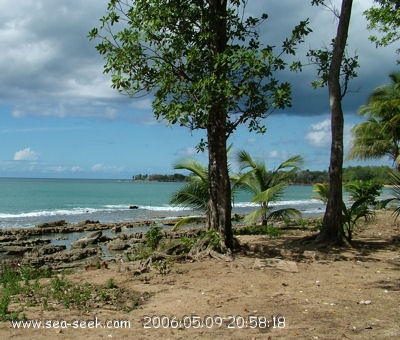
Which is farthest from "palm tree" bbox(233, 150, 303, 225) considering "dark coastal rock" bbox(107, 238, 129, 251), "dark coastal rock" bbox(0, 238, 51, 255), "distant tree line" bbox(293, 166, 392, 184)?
"dark coastal rock" bbox(0, 238, 51, 255)

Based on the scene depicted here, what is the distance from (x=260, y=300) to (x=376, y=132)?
61.3 feet

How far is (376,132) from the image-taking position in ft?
73.5

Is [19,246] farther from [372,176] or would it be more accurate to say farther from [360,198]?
[372,176]

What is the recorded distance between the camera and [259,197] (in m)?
13.8

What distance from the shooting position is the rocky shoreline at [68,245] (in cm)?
1230

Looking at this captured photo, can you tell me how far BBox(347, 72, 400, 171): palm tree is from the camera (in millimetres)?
21016

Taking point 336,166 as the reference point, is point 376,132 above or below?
above

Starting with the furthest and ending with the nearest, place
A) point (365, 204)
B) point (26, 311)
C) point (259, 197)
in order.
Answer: point (259, 197), point (365, 204), point (26, 311)

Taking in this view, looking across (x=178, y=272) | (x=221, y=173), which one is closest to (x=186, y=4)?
A: (x=221, y=173)

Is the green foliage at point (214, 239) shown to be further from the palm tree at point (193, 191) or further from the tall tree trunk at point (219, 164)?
the palm tree at point (193, 191)

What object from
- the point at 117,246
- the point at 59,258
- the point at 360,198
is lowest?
the point at 59,258

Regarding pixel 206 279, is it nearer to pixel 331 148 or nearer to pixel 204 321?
pixel 204 321

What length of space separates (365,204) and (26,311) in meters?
7.66

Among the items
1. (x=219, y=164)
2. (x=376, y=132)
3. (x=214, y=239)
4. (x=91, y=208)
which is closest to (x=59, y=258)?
(x=214, y=239)
